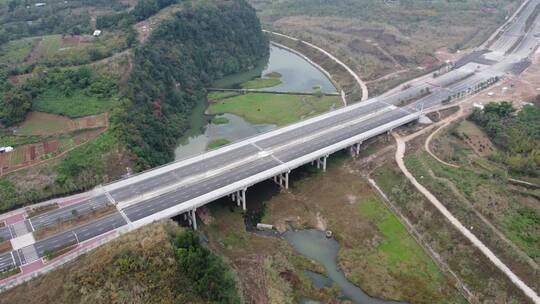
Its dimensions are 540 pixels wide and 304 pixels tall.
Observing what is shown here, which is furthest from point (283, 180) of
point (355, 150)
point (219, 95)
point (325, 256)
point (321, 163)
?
point (219, 95)

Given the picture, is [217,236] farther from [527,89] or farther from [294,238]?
[527,89]

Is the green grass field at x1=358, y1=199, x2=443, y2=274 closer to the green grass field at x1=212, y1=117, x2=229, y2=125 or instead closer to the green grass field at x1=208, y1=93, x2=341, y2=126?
the green grass field at x1=208, y1=93, x2=341, y2=126

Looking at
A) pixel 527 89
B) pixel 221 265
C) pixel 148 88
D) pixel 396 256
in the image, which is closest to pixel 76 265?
pixel 221 265

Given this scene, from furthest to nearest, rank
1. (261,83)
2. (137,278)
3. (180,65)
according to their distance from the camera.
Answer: (261,83) < (180,65) < (137,278)

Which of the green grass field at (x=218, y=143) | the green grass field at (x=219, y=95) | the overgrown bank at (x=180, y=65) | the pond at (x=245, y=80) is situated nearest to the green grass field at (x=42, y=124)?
the overgrown bank at (x=180, y=65)

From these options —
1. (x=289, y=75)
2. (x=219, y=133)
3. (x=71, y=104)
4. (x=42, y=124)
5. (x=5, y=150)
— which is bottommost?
(x=219, y=133)

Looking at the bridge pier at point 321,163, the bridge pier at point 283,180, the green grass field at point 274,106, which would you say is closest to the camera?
the bridge pier at point 283,180

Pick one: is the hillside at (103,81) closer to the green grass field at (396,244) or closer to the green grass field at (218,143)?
the green grass field at (218,143)

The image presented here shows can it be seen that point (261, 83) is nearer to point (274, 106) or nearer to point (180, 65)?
point (274, 106)
